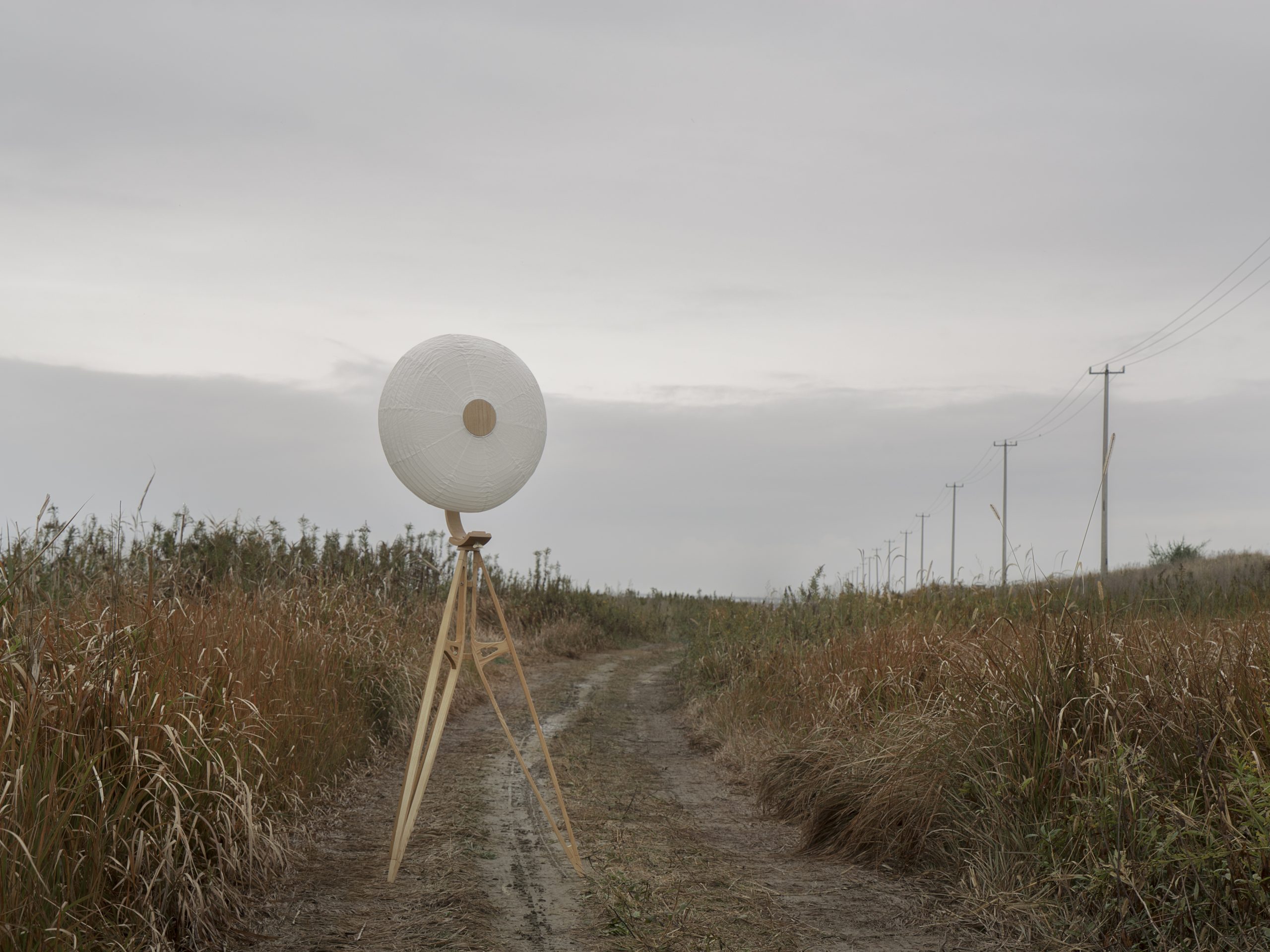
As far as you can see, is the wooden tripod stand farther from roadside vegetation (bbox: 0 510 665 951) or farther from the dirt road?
roadside vegetation (bbox: 0 510 665 951)

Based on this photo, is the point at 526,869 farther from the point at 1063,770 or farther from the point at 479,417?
the point at 1063,770

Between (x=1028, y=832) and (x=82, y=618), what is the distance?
15.0 feet

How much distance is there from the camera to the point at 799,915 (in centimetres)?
433

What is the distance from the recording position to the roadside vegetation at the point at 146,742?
10.2ft

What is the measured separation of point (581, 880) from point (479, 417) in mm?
2412

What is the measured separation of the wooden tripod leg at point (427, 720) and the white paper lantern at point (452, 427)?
0.41 meters

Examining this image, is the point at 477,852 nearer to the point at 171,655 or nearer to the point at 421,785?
the point at 421,785

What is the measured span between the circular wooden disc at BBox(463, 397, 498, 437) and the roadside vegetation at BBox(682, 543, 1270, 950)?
114 inches

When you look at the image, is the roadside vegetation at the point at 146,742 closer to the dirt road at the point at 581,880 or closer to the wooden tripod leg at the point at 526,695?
the dirt road at the point at 581,880

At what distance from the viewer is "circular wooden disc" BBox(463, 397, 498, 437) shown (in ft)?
15.4

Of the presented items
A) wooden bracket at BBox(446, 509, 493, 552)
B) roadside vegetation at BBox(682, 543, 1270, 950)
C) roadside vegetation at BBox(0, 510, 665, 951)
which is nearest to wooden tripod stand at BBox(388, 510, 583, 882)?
wooden bracket at BBox(446, 509, 493, 552)

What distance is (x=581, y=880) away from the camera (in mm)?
4727

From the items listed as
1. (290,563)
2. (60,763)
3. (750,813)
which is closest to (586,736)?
(750,813)

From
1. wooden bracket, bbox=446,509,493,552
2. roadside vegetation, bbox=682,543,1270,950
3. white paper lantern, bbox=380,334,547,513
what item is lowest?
roadside vegetation, bbox=682,543,1270,950
